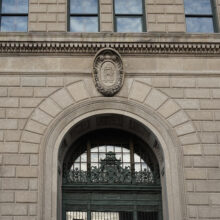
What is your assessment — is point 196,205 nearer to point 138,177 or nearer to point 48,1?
point 138,177

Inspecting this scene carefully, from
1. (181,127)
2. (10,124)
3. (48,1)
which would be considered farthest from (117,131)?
(48,1)

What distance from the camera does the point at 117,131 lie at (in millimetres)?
19031

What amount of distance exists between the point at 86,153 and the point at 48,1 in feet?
20.2

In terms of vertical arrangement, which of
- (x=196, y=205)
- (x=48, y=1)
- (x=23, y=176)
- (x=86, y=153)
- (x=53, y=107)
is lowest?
(x=196, y=205)

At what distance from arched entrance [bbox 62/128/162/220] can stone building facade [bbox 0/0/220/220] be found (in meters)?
0.58

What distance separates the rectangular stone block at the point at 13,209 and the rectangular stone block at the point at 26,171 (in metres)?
1.05

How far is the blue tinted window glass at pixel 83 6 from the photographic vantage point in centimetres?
1930

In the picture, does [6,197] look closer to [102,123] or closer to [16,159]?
[16,159]

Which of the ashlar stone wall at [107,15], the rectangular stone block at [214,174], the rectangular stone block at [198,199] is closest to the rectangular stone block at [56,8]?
the ashlar stone wall at [107,15]

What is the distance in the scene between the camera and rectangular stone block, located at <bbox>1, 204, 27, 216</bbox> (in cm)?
1578

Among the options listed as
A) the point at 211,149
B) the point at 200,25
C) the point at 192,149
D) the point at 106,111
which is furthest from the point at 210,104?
the point at 106,111

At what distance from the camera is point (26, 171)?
642 inches

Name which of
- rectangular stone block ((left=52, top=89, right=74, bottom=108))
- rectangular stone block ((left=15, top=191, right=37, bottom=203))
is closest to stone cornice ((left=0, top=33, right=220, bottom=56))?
rectangular stone block ((left=52, top=89, right=74, bottom=108))

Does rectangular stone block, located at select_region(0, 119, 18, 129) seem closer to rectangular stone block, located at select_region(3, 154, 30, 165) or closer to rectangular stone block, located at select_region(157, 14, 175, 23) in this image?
rectangular stone block, located at select_region(3, 154, 30, 165)
